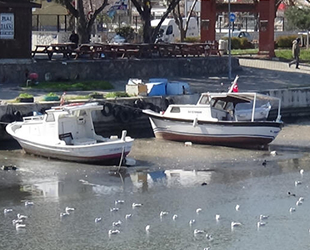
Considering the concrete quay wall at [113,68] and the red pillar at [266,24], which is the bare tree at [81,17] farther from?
the red pillar at [266,24]

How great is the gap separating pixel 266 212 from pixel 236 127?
27.6 ft

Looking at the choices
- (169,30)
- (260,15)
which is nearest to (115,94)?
(260,15)

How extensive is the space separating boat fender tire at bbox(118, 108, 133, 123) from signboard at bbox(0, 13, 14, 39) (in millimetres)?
8198

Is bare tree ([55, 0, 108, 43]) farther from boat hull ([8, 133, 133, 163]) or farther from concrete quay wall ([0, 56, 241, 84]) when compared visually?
boat hull ([8, 133, 133, 163])

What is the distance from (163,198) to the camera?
76.6 feet

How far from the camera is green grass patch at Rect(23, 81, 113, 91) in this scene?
36.1 metres

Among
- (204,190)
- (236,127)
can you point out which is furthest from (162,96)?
(204,190)

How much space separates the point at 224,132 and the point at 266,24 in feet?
64.2

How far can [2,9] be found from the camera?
38469 mm

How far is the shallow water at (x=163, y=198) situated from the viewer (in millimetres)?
19672

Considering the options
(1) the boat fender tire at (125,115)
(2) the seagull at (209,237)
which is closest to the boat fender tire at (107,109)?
(1) the boat fender tire at (125,115)

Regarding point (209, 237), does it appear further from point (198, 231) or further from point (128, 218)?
point (128, 218)

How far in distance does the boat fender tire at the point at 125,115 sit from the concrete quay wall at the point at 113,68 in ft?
19.7

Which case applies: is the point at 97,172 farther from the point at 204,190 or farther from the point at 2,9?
the point at 2,9
